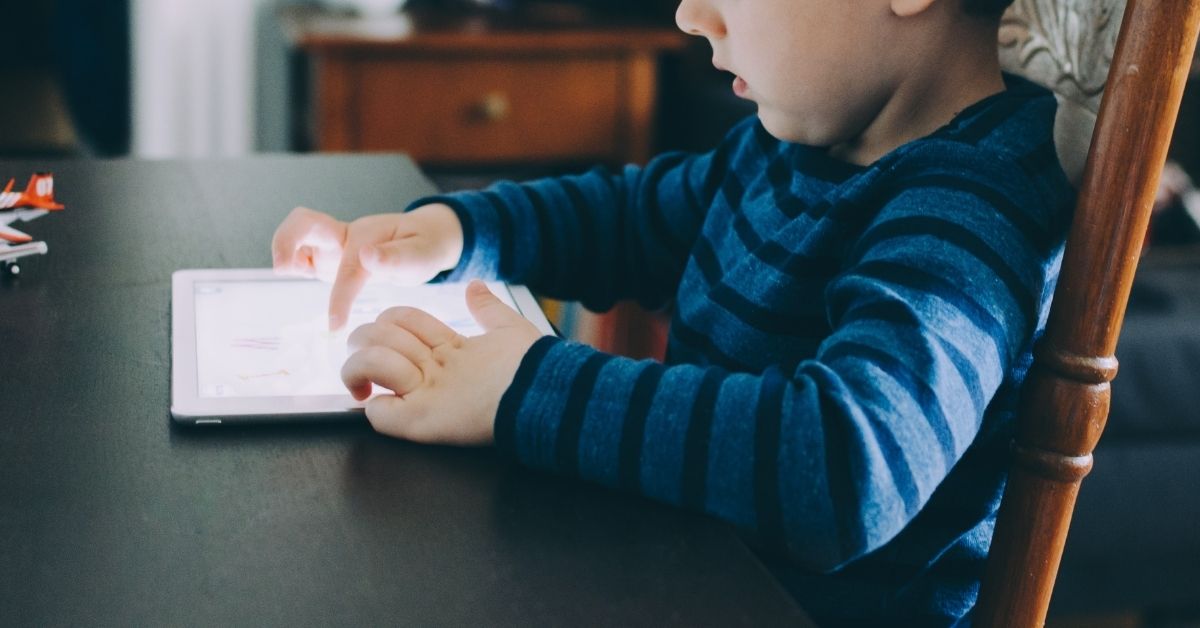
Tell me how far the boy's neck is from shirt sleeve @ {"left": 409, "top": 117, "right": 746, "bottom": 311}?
0.21m

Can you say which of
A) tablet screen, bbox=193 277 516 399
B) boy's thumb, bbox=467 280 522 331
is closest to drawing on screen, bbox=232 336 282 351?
tablet screen, bbox=193 277 516 399

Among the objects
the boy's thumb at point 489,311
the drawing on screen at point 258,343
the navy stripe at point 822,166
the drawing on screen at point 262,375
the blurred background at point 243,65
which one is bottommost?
the blurred background at point 243,65

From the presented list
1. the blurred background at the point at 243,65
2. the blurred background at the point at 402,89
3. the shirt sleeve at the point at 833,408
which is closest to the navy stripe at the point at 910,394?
the shirt sleeve at the point at 833,408

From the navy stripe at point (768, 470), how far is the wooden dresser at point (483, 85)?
166 centimetres

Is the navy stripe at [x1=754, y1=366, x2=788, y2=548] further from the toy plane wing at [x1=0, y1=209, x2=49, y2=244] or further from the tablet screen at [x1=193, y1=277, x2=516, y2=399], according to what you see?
the toy plane wing at [x1=0, y1=209, x2=49, y2=244]

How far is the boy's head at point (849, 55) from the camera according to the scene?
62 centimetres

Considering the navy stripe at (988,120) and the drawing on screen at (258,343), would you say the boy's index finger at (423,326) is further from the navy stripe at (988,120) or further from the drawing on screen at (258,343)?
the navy stripe at (988,120)

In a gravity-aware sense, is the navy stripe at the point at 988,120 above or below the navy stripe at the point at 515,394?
above

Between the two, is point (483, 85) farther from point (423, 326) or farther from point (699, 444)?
point (699, 444)

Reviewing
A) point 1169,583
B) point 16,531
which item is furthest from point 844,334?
point 1169,583

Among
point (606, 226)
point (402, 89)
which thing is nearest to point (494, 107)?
point (402, 89)

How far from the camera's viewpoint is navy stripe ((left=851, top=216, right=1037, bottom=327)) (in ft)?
1.73

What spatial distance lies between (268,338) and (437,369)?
0.13 meters

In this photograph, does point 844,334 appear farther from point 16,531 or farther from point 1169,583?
point 1169,583
